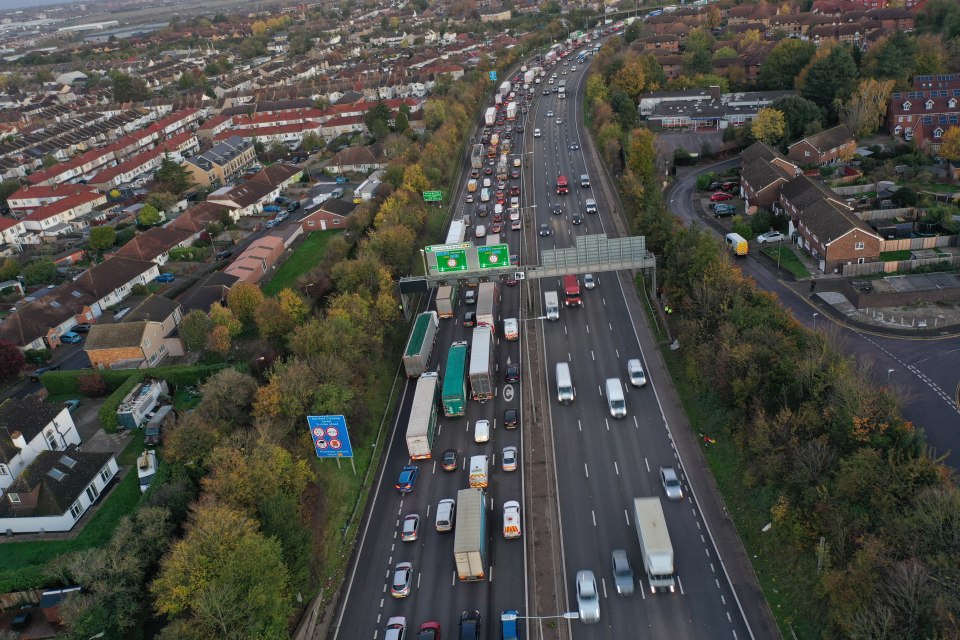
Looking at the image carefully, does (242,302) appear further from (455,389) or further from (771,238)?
(771,238)

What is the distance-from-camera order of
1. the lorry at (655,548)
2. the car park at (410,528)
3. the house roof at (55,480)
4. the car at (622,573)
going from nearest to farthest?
the lorry at (655,548) → the car at (622,573) → the car park at (410,528) → the house roof at (55,480)

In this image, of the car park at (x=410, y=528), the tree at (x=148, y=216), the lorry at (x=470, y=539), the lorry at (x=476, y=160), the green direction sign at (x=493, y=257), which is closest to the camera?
the lorry at (x=470, y=539)

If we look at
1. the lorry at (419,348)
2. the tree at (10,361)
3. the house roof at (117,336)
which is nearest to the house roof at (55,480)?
the house roof at (117,336)

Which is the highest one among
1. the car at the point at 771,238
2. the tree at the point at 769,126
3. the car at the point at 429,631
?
the tree at the point at 769,126

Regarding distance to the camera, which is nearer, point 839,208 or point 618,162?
point 839,208

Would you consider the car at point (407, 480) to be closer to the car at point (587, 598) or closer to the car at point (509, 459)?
the car at point (509, 459)

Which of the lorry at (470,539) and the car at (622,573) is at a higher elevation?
the lorry at (470,539)

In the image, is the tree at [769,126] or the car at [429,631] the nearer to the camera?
the car at [429,631]

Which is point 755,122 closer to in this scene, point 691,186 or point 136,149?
point 691,186

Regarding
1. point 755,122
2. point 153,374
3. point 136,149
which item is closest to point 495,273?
point 153,374
